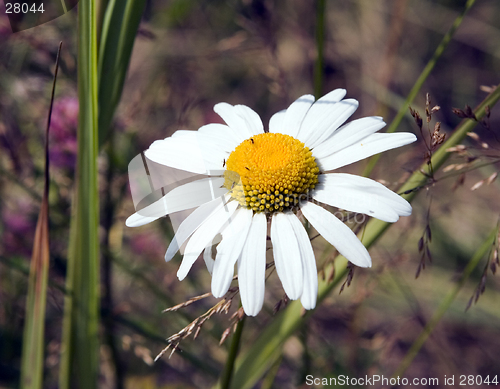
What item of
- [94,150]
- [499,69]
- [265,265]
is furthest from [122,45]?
[499,69]

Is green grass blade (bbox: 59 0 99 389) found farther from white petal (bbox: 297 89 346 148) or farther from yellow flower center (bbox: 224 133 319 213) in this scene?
white petal (bbox: 297 89 346 148)

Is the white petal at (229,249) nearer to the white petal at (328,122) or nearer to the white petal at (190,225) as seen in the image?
the white petal at (190,225)

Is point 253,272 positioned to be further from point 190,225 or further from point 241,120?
point 241,120

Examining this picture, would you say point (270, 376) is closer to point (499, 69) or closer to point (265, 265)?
point (265, 265)

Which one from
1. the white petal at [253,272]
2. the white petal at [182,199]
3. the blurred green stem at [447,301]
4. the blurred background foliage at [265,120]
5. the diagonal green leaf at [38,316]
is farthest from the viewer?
the blurred background foliage at [265,120]

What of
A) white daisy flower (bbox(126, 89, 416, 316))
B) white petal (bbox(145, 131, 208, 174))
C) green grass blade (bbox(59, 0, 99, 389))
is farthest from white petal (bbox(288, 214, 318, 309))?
green grass blade (bbox(59, 0, 99, 389))

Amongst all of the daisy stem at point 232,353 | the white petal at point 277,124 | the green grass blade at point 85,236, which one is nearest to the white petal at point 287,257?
the daisy stem at point 232,353
